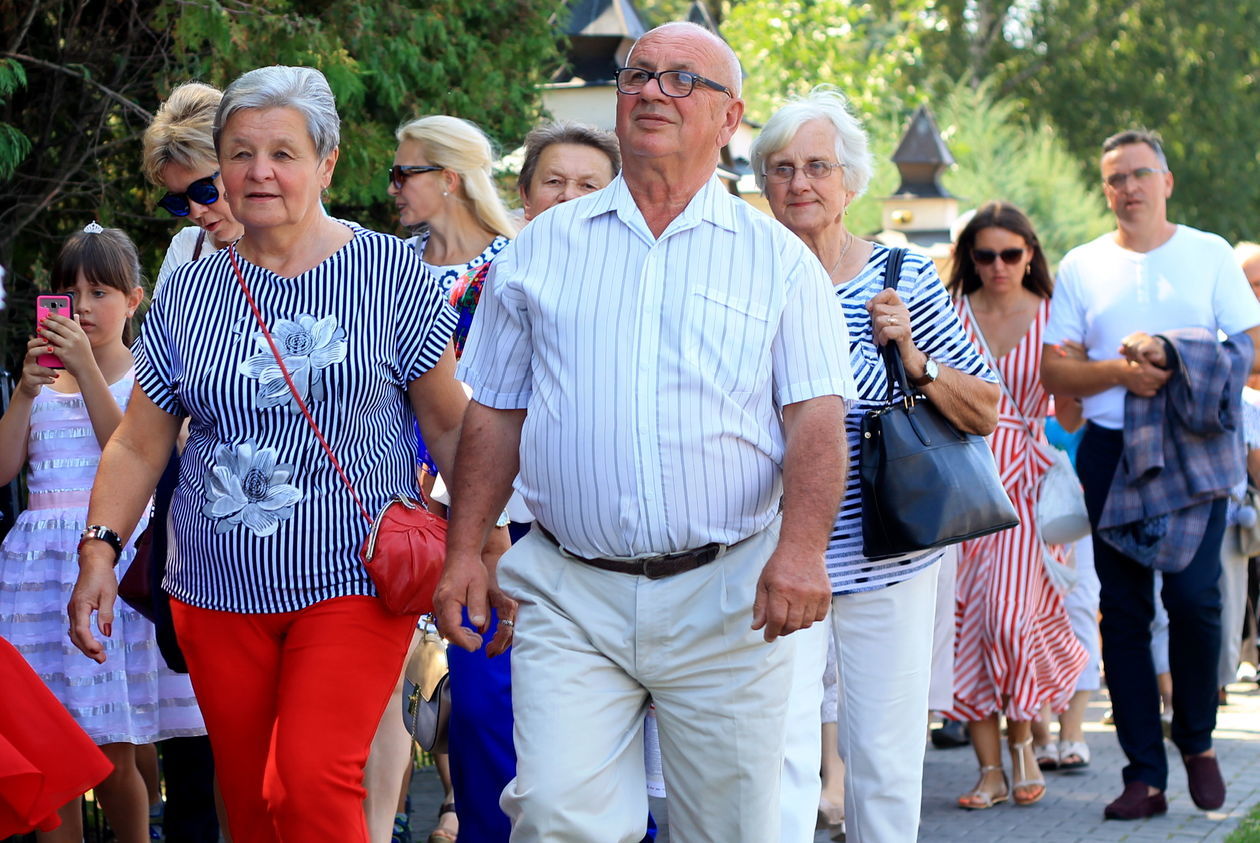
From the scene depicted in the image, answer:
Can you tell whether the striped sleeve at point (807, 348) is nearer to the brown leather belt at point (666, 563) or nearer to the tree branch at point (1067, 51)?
the brown leather belt at point (666, 563)

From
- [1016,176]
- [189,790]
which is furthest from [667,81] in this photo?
[1016,176]

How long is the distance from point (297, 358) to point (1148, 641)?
4.23 meters

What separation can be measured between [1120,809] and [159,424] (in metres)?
4.25

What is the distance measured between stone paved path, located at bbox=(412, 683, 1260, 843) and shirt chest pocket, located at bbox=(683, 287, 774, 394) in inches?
136

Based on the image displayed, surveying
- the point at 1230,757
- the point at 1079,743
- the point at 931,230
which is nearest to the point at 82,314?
the point at 1079,743

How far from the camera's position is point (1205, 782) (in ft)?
23.1

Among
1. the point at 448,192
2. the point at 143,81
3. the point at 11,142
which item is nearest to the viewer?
the point at 448,192

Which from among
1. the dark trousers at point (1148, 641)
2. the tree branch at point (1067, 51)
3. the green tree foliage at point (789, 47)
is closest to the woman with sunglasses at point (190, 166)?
the dark trousers at point (1148, 641)

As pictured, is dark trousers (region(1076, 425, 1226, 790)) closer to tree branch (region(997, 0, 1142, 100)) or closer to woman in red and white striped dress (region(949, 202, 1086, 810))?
woman in red and white striped dress (region(949, 202, 1086, 810))

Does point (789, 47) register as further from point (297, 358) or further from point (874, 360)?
point (297, 358)

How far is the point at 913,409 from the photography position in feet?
16.1

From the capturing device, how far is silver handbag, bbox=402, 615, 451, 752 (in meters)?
4.90

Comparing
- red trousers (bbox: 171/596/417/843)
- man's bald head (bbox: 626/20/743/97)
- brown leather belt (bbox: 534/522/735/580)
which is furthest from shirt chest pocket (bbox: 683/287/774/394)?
red trousers (bbox: 171/596/417/843)

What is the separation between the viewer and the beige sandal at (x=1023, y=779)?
7293mm
